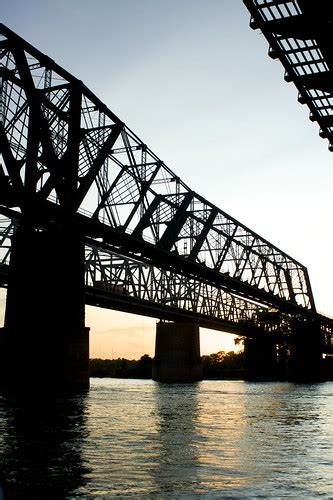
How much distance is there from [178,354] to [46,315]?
6235 centimetres

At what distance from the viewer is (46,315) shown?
3459 centimetres

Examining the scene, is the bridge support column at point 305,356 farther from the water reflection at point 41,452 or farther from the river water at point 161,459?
the river water at point 161,459

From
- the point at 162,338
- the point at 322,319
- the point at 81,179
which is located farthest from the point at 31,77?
the point at 322,319

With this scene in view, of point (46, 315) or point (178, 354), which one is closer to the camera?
point (46, 315)

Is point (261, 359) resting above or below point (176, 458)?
above

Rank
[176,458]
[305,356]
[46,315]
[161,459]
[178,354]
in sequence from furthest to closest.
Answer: [305,356] → [178,354] → [46,315] → [176,458] → [161,459]

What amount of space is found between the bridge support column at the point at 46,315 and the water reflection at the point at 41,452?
851 cm

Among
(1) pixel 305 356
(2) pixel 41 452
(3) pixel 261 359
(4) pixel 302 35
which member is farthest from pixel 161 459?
(3) pixel 261 359

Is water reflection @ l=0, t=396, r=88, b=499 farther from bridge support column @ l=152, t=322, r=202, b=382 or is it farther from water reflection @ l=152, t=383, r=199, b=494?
bridge support column @ l=152, t=322, r=202, b=382

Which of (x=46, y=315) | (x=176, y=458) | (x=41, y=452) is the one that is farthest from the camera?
(x=46, y=315)

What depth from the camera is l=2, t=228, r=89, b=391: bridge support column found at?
33.3 metres

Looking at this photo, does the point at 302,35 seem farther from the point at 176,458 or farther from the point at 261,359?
the point at 261,359

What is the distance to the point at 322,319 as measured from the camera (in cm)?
11862

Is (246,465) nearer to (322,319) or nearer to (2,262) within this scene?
(2,262)
